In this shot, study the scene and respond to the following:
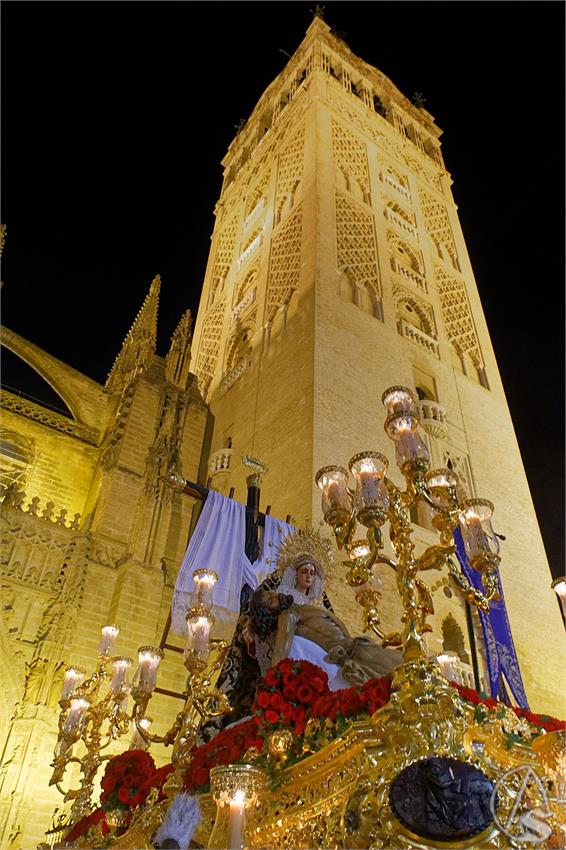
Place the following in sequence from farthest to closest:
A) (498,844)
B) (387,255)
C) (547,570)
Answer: (387,255)
(547,570)
(498,844)

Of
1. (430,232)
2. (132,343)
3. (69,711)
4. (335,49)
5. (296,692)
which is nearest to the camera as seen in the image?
(296,692)

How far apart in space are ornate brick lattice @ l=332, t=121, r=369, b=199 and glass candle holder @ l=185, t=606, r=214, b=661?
18.0 meters

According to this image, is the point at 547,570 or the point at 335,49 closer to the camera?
the point at 547,570

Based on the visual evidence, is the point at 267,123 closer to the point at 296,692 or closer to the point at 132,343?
the point at 132,343

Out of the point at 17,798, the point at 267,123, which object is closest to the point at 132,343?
the point at 17,798

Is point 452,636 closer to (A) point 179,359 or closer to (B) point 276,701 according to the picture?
(A) point 179,359

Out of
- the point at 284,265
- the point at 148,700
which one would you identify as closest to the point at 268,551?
the point at 148,700

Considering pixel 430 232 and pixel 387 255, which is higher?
pixel 430 232

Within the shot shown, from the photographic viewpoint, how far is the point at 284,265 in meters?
18.7

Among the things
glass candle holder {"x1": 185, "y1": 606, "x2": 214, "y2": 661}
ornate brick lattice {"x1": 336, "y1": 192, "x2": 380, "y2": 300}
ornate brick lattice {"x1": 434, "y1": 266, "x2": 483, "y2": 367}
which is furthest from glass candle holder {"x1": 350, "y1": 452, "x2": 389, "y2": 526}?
ornate brick lattice {"x1": 434, "y1": 266, "x2": 483, "y2": 367}

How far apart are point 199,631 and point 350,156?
64.8 ft

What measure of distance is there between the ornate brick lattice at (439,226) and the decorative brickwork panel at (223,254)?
22.8 ft

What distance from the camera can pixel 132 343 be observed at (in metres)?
17.9

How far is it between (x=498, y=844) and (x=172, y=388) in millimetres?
13734
